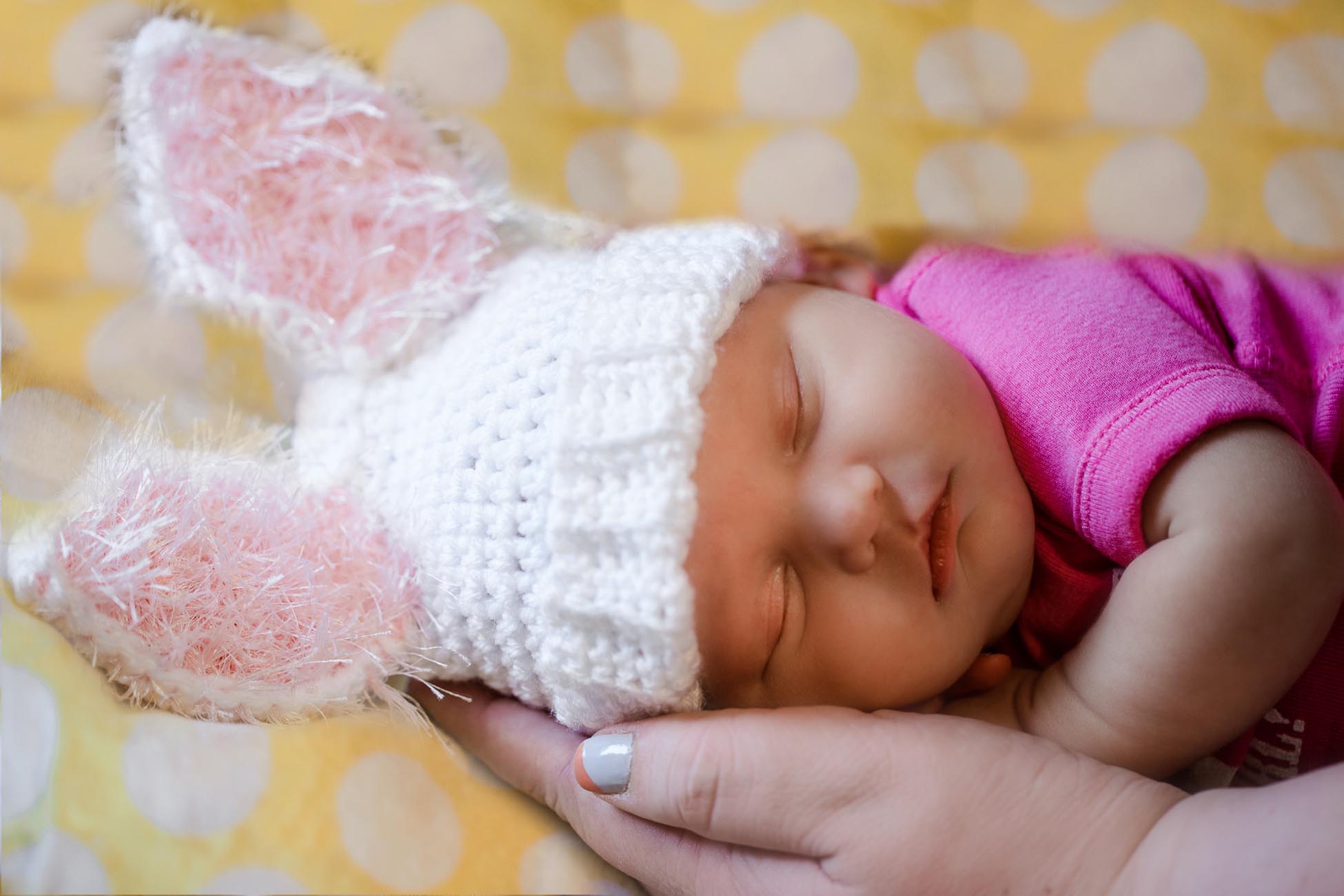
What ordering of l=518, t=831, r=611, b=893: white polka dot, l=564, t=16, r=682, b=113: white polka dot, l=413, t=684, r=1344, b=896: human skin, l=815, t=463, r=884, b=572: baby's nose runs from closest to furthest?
1. l=413, t=684, r=1344, b=896: human skin
2. l=815, t=463, r=884, b=572: baby's nose
3. l=518, t=831, r=611, b=893: white polka dot
4. l=564, t=16, r=682, b=113: white polka dot

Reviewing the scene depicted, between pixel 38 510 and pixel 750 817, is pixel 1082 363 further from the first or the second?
pixel 38 510

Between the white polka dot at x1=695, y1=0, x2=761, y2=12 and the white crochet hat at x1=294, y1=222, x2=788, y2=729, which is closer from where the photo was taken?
the white crochet hat at x1=294, y1=222, x2=788, y2=729

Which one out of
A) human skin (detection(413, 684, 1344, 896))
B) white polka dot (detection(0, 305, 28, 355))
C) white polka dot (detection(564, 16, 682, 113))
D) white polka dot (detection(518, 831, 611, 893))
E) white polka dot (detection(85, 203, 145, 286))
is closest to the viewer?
human skin (detection(413, 684, 1344, 896))

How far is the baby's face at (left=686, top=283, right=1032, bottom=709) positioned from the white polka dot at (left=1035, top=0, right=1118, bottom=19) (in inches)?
22.3

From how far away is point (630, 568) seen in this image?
0.81m

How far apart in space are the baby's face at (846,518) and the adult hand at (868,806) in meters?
0.06

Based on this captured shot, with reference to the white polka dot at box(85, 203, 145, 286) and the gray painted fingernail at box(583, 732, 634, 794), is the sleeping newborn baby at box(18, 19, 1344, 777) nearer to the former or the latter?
the gray painted fingernail at box(583, 732, 634, 794)

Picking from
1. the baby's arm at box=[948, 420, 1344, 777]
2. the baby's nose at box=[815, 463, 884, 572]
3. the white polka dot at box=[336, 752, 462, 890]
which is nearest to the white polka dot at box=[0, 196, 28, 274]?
the white polka dot at box=[336, 752, 462, 890]

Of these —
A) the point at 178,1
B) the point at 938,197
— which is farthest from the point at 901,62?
the point at 178,1

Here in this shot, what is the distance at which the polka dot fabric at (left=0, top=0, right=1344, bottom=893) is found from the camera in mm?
1096

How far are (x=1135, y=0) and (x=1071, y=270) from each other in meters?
0.42

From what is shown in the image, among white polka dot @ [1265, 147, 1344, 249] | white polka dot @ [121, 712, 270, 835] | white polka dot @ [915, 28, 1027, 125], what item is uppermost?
white polka dot @ [915, 28, 1027, 125]

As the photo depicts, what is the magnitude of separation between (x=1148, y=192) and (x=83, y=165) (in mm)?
1291

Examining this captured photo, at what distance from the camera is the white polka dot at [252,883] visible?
2.73 feet
